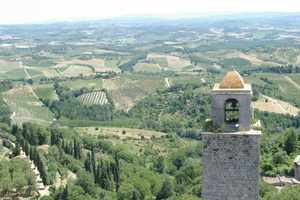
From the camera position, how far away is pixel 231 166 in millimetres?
25203

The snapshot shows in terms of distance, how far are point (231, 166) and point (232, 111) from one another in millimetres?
2923

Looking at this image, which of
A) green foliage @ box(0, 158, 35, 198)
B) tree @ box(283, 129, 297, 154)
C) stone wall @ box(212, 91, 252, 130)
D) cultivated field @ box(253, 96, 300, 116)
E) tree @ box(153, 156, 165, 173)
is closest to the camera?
stone wall @ box(212, 91, 252, 130)

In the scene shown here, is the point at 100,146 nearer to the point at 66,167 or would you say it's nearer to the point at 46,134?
the point at 46,134

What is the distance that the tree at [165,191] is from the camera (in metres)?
76.6

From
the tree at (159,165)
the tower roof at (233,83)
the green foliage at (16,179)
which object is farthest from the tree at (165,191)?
the tower roof at (233,83)

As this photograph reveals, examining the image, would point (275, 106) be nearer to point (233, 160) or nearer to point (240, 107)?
point (240, 107)

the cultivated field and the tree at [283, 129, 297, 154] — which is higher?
the tree at [283, 129, 297, 154]

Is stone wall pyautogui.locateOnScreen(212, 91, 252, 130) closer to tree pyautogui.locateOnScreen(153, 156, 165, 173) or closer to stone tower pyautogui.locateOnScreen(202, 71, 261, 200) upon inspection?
stone tower pyautogui.locateOnScreen(202, 71, 261, 200)

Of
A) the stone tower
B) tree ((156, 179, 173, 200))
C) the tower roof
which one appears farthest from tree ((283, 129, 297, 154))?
the stone tower

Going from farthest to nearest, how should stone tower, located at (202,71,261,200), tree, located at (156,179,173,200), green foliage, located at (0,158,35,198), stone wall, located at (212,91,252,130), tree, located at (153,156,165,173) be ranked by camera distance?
1. tree, located at (153,156,165,173)
2. tree, located at (156,179,173,200)
3. green foliage, located at (0,158,35,198)
4. stone wall, located at (212,91,252,130)
5. stone tower, located at (202,71,261,200)

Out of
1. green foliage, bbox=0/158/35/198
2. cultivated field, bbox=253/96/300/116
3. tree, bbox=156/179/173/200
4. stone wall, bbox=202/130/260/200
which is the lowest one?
cultivated field, bbox=253/96/300/116

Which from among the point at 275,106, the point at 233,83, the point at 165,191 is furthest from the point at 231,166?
the point at 275,106

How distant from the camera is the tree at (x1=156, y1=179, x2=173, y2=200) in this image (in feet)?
251

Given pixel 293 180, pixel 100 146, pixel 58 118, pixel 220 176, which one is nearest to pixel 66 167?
pixel 100 146
